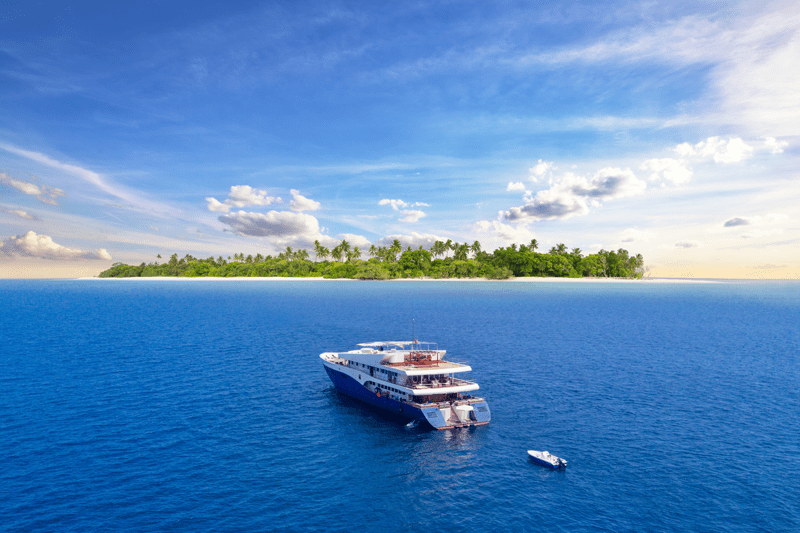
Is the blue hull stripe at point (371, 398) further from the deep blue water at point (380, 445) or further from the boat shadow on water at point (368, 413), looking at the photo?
the deep blue water at point (380, 445)

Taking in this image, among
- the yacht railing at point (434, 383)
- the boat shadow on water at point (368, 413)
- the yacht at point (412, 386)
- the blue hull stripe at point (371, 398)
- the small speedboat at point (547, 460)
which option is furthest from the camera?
the yacht railing at point (434, 383)

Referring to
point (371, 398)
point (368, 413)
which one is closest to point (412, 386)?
point (368, 413)

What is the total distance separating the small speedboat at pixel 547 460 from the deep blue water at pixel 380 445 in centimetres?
85

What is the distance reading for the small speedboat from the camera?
124ft

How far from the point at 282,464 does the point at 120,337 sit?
87274 millimetres

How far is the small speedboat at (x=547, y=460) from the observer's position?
124 feet

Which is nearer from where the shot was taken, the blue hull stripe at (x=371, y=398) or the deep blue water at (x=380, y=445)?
the deep blue water at (x=380, y=445)

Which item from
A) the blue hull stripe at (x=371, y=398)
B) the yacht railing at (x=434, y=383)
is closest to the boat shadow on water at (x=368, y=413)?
the blue hull stripe at (x=371, y=398)

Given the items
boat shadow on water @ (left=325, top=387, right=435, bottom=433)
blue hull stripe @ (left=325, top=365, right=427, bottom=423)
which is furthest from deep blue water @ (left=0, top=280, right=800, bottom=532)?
blue hull stripe @ (left=325, top=365, right=427, bottom=423)

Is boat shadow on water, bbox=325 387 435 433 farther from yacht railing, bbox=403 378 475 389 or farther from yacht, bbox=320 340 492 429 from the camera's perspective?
yacht railing, bbox=403 378 475 389

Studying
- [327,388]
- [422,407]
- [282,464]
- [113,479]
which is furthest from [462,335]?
[113,479]

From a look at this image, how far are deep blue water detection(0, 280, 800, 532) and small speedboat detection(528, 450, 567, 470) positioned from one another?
848 mm

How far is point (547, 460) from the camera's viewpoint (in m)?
38.0

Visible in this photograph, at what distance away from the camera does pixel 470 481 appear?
36.1 metres
